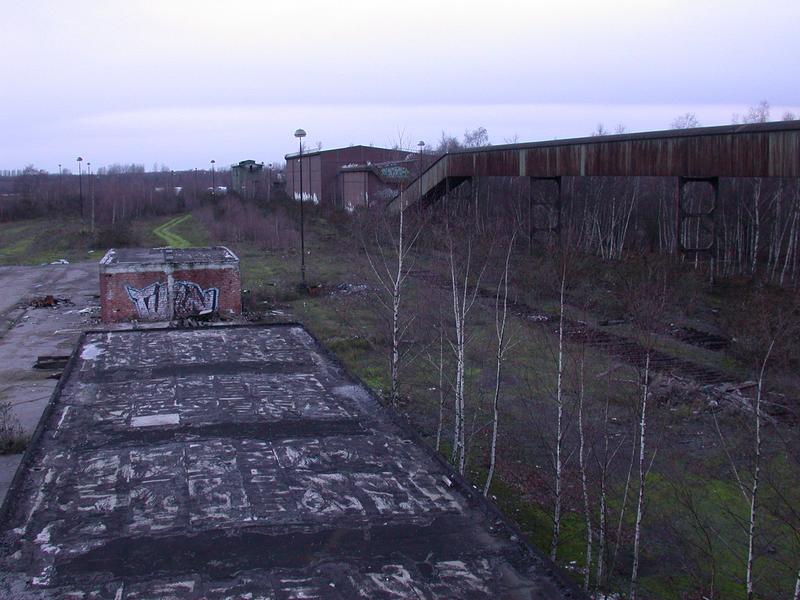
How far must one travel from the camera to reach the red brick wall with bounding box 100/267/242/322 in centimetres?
2323

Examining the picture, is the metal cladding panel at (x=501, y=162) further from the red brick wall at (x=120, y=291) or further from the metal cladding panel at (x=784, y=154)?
the red brick wall at (x=120, y=291)

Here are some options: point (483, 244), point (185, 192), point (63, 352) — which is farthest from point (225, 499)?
point (185, 192)

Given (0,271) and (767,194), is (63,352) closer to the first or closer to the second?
(0,271)

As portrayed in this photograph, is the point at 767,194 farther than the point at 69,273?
No

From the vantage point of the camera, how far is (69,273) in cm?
3834

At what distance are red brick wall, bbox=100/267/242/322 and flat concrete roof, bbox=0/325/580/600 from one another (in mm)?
10983

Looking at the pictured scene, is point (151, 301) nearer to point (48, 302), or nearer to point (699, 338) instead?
point (48, 302)

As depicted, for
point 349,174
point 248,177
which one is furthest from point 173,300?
point 248,177

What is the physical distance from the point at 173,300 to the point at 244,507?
1667 cm

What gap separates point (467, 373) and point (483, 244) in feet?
10.4

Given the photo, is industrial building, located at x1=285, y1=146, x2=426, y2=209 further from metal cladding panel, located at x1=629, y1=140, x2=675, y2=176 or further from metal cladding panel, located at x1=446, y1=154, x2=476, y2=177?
metal cladding panel, located at x1=629, y1=140, x2=675, y2=176

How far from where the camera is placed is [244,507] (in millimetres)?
7934

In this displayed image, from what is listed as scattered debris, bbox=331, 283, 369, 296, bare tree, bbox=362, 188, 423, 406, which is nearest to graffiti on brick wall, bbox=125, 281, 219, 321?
bare tree, bbox=362, 188, 423, 406

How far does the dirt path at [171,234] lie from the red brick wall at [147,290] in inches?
899
